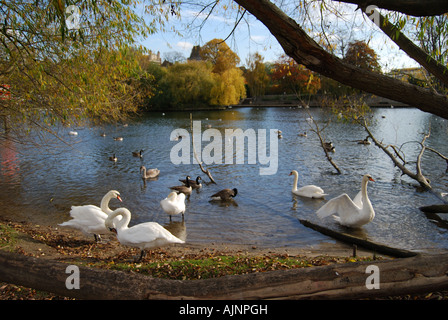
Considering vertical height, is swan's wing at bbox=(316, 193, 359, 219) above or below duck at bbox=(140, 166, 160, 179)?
below

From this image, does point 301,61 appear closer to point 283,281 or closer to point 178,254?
point 283,281

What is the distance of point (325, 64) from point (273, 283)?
2524 millimetres

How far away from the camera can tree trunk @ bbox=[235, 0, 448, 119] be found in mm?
3617

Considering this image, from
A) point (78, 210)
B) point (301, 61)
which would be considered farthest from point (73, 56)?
point (301, 61)

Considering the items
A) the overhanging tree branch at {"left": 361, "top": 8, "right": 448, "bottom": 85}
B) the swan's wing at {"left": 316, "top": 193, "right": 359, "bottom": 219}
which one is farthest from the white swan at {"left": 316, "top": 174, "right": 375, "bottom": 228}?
the overhanging tree branch at {"left": 361, "top": 8, "right": 448, "bottom": 85}

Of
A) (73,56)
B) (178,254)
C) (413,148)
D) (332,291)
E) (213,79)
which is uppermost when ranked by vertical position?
(213,79)

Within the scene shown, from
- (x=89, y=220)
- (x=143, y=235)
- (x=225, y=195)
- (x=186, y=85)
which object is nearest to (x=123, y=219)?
(x=143, y=235)

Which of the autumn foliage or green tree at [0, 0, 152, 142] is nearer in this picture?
the autumn foliage

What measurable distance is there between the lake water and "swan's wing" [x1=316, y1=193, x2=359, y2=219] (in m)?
0.67

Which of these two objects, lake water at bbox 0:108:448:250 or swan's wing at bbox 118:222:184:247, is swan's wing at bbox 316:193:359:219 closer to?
lake water at bbox 0:108:448:250

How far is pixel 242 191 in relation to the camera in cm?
1481
